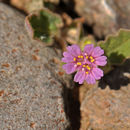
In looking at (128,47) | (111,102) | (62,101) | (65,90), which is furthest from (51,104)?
(128,47)

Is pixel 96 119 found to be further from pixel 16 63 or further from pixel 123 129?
pixel 16 63

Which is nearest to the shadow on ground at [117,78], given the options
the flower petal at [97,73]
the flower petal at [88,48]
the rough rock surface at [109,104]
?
the rough rock surface at [109,104]

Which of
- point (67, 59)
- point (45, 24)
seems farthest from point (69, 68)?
point (45, 24)

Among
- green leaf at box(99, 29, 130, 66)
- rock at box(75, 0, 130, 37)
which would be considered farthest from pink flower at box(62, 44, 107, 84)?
rock at box(75, 0, 130, 37)

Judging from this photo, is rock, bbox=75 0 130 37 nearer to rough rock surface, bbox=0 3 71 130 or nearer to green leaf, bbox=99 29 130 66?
green leaf, bbox=99 29 130 66

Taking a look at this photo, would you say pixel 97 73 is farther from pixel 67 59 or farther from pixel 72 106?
pixel 72 106
